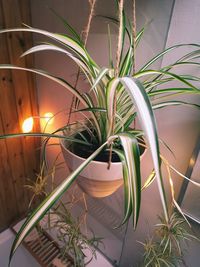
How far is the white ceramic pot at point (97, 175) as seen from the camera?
0.52 m

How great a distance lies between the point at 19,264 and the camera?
4.39ft

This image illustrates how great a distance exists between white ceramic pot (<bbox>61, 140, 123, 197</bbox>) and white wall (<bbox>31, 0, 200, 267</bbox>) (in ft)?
1.07

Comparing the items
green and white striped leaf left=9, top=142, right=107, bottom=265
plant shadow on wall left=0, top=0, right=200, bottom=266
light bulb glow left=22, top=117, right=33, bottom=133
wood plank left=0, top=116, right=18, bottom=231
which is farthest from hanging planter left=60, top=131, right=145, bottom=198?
wood plank left=0, top=116, right=18, bottom=231

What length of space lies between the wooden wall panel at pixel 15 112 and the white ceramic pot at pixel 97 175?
2.45 feet

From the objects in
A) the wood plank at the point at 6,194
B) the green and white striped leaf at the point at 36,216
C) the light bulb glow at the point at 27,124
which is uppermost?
the light bulb glow at the point at 27,124

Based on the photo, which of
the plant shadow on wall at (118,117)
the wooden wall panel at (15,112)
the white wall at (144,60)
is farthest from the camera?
the wooden wall panel at (15,112)

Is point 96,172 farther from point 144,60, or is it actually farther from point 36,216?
point 144,60

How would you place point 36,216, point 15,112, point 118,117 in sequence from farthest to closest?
1. point 15,112
2. point 118,117
3. point 36,216

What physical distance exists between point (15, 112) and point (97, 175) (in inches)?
36.0

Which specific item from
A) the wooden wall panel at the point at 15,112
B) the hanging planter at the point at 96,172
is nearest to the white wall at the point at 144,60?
→ the wooden wall panel at the point at 15,112

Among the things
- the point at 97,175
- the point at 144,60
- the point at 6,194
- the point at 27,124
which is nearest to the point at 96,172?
the point at 97,175

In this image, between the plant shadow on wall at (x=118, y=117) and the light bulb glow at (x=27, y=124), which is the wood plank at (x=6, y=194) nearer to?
the light bulb glow at (x=27, y=124)

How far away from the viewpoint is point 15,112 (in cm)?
124

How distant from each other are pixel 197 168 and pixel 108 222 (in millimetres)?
721
